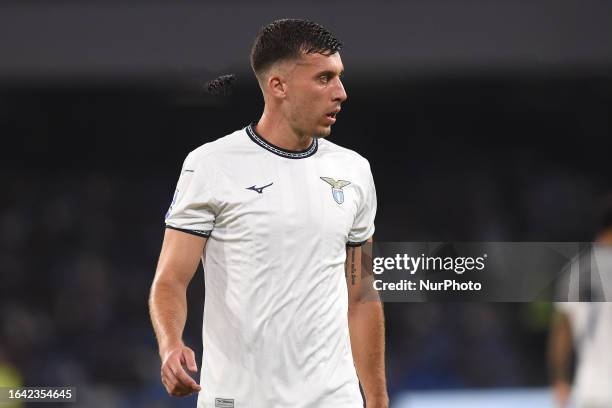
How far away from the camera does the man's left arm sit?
92.4 inches

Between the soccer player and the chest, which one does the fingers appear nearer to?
the soccer player

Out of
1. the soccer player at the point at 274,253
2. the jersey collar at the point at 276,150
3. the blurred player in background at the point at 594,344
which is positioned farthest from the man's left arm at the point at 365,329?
the blurred player in background at the point at 594,344

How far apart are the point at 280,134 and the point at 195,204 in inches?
10.8

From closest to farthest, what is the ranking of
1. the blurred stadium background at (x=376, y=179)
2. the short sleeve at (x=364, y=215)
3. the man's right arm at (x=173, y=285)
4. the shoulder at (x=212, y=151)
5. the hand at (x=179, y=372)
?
the hand at (x=179, y=372) < the man's right arm at (x=173, y=285) < the shoulder at (x=212, y=151) < the short sleeve at (x=364, y=215) < the blurred stadium background at (x=376, y=179)

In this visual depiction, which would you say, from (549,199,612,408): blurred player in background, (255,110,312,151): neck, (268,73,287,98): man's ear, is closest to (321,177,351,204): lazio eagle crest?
(255,110,312,151): neck

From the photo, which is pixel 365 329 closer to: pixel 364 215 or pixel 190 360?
pixel 364 215

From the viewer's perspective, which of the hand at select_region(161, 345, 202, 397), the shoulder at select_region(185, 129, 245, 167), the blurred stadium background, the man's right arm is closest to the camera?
the hand at select_region(161, 345, 202, 397)

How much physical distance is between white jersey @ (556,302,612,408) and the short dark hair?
184 centimetres

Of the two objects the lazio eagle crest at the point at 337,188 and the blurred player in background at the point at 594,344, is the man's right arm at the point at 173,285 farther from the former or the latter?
the blurred player in background at the point at 594,344

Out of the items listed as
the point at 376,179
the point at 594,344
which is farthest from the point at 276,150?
the point at 376,179

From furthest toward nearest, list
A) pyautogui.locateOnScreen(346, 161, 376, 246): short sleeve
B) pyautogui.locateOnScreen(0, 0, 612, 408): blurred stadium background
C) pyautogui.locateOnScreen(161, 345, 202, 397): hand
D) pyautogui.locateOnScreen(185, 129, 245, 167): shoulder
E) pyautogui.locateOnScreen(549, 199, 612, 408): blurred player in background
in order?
pyautogui.locateOnScreen(0, 0, 612, 408): blurred stadium background, pyautogui.locateOnScreen(549, 199, 612, 408): blurred player in background, pyautogui.locateOnScreen(346, 161, 376, 246): short sleeve, pyautogui.locateOnScreen(185, 129, 245, 167): shoulder, pyautogui.locateOnScreen(161, 345, 202, 397): hand

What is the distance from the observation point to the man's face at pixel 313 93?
86.7 inches

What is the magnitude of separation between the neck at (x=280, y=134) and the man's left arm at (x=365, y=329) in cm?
29

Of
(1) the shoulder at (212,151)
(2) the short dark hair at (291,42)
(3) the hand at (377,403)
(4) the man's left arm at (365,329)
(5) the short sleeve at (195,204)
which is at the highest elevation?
(2) the short dark hair at (291,42)
